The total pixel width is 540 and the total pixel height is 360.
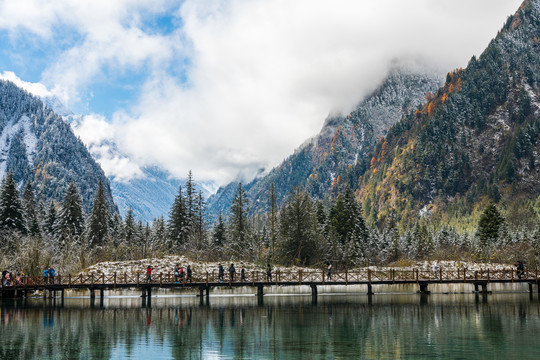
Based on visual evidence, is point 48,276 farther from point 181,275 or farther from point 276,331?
point 276,331

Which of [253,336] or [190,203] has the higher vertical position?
[190,203]

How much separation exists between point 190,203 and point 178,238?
6836 millimetres

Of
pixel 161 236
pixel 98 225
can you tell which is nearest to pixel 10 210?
pixel 98 225

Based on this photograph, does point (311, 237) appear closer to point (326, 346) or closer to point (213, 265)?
point (213, 265)

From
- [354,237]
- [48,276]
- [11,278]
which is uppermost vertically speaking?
[354,237]

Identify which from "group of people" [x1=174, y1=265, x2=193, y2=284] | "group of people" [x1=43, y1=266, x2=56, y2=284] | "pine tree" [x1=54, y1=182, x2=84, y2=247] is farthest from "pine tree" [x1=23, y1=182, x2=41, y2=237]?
"group of people" [x1=174, y1=265, x2=193, y2=284]

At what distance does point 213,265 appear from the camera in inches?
2437

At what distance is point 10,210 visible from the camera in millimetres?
78688

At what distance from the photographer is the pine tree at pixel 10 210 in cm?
7731

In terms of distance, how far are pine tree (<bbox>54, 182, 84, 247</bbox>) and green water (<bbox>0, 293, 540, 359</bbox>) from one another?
46.7 m

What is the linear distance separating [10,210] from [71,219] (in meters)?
14.8

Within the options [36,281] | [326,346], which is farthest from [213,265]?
[326,346]

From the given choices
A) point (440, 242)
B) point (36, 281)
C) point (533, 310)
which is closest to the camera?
point (533, 310)

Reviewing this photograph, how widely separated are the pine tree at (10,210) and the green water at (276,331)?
34515 mm
